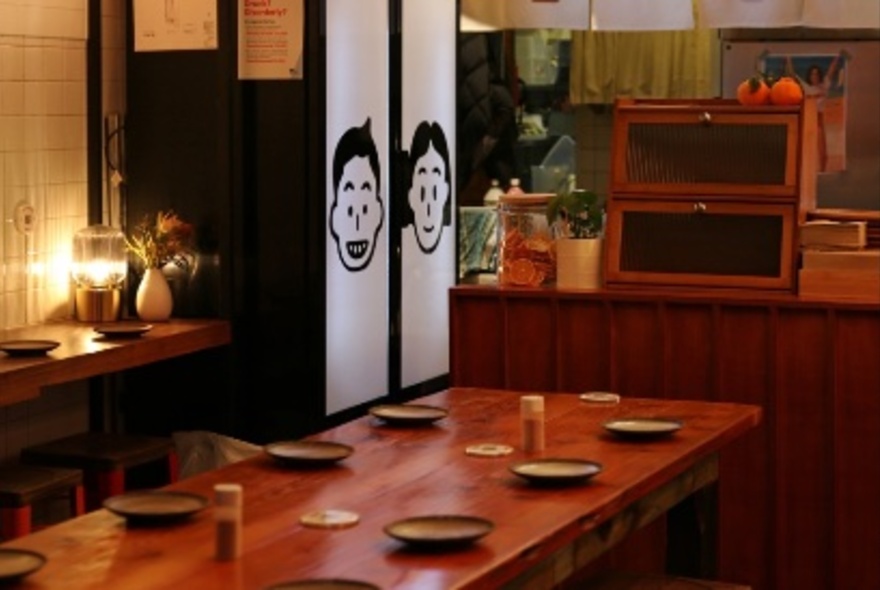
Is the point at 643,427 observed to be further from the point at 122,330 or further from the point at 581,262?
the point at 122,330

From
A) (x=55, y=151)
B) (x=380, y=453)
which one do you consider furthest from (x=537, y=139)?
(x=380, y=453)

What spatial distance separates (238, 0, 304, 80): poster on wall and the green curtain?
2911 mm

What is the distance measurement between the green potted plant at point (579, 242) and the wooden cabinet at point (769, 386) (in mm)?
125

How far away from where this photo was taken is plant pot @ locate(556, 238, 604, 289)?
653cm

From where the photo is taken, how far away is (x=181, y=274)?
757 cm

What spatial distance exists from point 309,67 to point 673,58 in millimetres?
3143

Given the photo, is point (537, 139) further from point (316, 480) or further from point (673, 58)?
point (316, 480)

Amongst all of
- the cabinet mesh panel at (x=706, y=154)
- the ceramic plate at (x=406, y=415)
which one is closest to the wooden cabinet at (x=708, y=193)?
the cabinet mesh panel at (x=706, y=154)

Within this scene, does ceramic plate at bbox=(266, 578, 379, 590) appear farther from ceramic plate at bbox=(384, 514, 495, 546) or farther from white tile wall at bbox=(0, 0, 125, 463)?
white tile wall at bbox=(0, 0, 125, 463)

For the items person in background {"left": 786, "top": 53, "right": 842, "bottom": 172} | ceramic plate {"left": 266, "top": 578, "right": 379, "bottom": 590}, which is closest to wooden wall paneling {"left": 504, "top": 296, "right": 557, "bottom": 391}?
person in background {"left": 786, "top": 53, "right": 842, "bottom": 172}

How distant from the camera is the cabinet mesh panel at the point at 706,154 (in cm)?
629

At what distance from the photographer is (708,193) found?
20.9 feet

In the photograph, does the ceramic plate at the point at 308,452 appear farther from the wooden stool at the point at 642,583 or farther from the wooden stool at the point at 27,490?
the wooden stool at the point at 27,490

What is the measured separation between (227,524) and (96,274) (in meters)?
3.88
